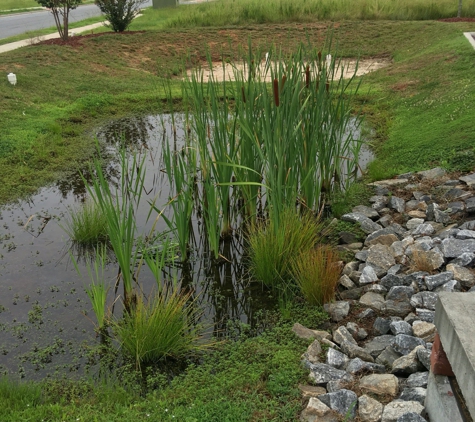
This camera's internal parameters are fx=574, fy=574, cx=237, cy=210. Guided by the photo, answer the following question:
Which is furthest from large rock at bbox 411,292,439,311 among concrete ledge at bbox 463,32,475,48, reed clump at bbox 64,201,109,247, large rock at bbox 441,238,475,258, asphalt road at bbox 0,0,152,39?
asphalt road at bbox 0,0,152,39

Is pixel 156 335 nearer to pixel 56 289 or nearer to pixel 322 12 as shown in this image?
pixel 56 289

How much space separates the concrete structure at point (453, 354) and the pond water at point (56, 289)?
1.68m

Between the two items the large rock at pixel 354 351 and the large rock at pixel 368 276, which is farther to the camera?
the large rock at pixel 368 276

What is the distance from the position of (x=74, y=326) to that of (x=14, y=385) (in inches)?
31.5

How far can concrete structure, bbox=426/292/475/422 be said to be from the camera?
6.38 ft

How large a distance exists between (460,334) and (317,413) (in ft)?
2.69

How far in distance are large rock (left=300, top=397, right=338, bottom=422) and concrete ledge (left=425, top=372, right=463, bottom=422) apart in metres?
0.41

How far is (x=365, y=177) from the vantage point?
595cm

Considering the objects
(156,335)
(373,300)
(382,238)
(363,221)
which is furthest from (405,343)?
(363,221)

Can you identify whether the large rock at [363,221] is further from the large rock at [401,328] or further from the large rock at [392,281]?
the large rock at [401,328]

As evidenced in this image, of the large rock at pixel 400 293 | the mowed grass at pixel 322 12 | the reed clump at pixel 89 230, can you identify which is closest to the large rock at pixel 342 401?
the large rock at pixel 400 293

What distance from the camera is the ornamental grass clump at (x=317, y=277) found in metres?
3.68

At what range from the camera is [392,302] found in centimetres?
348

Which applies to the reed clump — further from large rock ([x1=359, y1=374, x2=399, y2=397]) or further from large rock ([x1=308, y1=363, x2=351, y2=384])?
large rock ([x1=359, y1=374, x2=399, y2=397])
